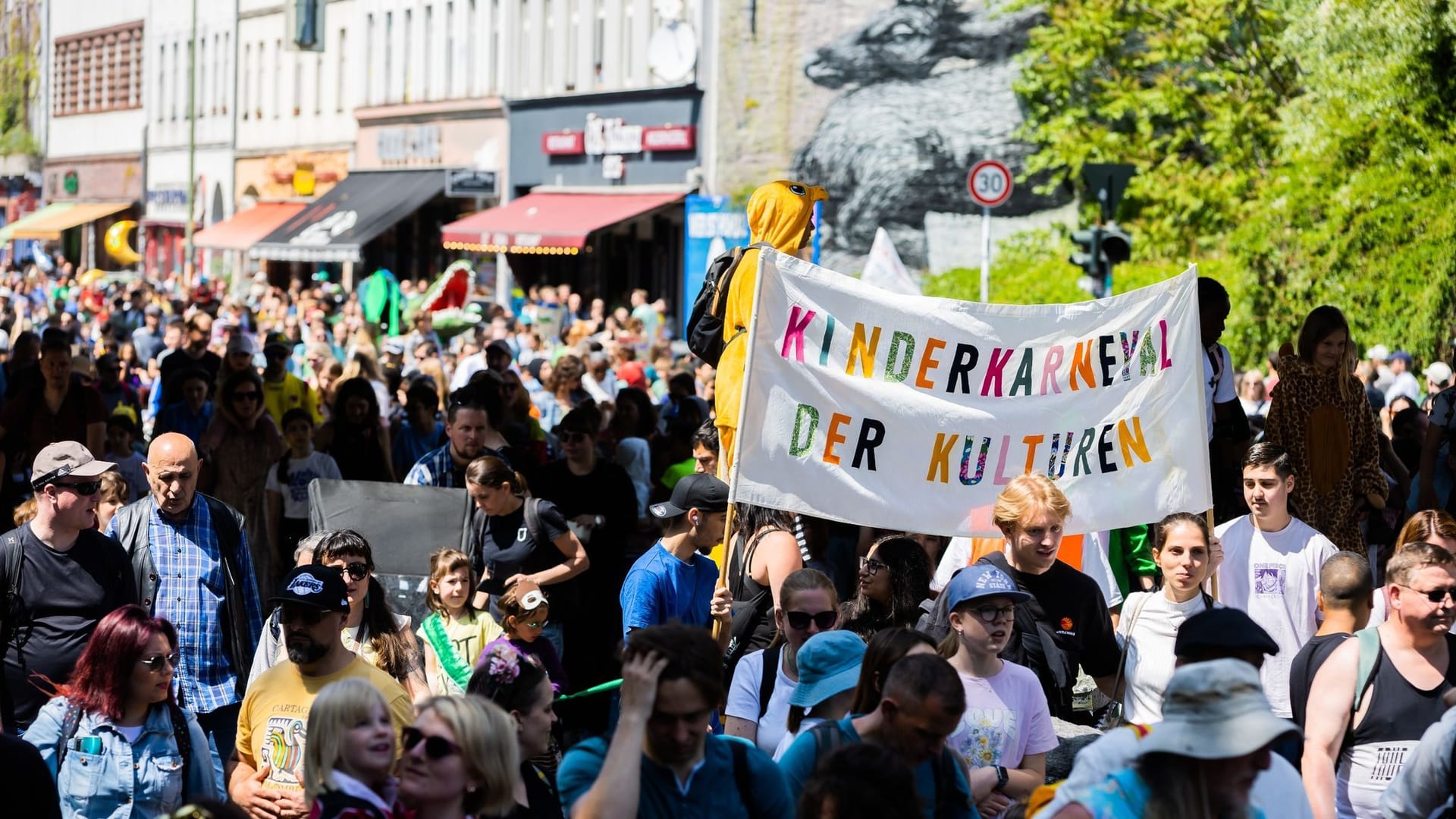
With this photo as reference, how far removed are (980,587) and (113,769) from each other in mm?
2648

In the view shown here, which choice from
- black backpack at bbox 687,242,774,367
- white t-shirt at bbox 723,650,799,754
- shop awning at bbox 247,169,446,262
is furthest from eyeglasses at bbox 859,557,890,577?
shop awning at bbox 247,169,446,262

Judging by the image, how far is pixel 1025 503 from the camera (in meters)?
7.19

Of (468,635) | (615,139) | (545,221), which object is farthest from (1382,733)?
(615,139)

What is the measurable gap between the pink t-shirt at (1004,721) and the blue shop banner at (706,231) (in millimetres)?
25710

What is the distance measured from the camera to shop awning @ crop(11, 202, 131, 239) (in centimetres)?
6350

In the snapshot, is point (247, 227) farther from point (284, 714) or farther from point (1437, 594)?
point (1437, 594)

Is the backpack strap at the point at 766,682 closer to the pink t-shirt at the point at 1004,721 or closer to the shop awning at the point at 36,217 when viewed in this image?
the pink t-shirt at the point at 1004,721

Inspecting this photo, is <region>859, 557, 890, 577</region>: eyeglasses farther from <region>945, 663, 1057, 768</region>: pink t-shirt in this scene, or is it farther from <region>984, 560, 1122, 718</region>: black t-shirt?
<region>945, 663, 1057, 768</region>: pink t-shirt

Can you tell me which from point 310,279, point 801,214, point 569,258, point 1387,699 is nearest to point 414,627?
point 801,214

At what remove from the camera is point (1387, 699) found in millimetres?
6090

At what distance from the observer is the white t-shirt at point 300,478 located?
36.5ft

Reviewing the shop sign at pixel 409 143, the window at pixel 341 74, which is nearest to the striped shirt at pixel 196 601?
the shop sign at pixel 409 143

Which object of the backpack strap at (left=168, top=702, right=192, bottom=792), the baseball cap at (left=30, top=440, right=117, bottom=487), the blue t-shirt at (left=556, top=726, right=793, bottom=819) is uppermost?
the baseball cap at (left=30, top=440, right=117, bottom=487)

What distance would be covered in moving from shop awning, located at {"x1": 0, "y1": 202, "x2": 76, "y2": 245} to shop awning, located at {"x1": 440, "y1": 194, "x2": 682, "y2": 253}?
107ft
